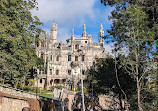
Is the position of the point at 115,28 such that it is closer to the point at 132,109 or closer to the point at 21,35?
the point at 132,109

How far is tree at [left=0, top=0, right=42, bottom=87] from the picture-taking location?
15.1 meters

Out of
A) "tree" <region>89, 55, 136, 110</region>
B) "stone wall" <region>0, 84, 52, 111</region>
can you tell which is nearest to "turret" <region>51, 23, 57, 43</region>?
"tree" <region>89, 55, 136, 110</region>

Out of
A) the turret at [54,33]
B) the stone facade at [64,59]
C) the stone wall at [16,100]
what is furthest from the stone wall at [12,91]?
the turret at [54,33]

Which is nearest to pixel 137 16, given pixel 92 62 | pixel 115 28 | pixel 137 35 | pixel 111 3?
pixel 137 35

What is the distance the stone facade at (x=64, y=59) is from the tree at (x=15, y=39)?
30.9 metres

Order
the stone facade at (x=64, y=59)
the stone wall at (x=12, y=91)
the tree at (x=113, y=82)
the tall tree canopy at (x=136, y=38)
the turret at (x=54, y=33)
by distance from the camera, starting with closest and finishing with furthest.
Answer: the tall tree canopy at (x=136, y=38)
the stone wall at (x=12, y=91)
the tree at (x=113, y=82)
the stone facade at (x=64, y=59)
the turret at (x=54, y=33)

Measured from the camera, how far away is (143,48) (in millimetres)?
13000

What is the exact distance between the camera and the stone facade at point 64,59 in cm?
4928

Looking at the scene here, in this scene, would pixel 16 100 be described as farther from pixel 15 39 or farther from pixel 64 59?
pixel 64 59

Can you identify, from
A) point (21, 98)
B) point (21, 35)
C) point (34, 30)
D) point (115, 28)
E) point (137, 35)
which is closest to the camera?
point (137, 35)

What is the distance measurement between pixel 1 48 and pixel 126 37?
35.9ft

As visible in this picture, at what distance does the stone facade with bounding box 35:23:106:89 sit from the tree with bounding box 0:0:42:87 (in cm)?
3092

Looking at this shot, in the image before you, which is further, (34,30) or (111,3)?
(34,30)

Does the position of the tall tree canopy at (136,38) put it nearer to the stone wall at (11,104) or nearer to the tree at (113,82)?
the tree at (113,82)
